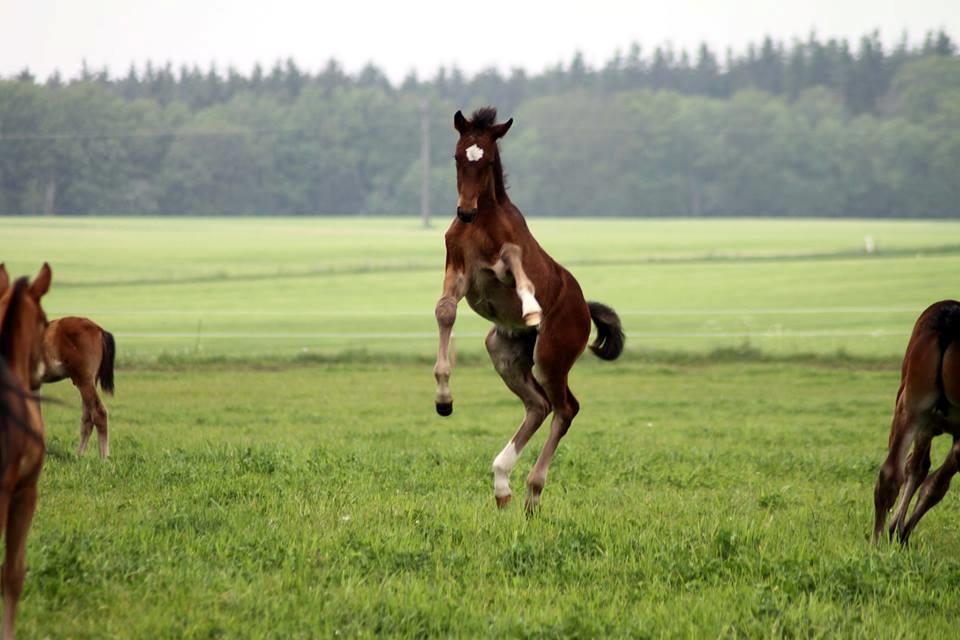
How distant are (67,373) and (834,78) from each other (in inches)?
5293

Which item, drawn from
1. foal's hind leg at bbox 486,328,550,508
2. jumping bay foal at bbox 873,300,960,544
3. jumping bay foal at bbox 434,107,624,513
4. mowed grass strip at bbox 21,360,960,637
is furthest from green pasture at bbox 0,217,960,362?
jumping bay foal at bbox 873,300,960,544

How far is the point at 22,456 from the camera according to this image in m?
5.37

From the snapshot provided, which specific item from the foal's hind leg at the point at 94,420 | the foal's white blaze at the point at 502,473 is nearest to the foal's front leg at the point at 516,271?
the foal's white blaze at the point at 502,473

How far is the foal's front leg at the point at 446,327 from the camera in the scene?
8.32 meters

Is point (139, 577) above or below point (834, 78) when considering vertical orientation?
below

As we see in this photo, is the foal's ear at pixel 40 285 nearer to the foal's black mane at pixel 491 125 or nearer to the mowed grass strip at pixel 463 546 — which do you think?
the mowed grass strip at pixel 463 546

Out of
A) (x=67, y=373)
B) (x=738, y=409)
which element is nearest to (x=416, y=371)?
(x=738, y=409)

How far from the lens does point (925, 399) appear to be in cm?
817

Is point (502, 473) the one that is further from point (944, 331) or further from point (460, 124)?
point (944, 331)

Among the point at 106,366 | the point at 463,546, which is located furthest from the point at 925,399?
the point at 106,366

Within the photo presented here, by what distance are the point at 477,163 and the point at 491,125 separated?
1.51 ft

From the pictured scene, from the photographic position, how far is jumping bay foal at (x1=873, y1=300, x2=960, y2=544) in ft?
26.5

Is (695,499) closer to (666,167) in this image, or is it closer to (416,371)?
(416,371)

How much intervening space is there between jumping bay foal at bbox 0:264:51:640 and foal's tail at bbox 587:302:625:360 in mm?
5780
